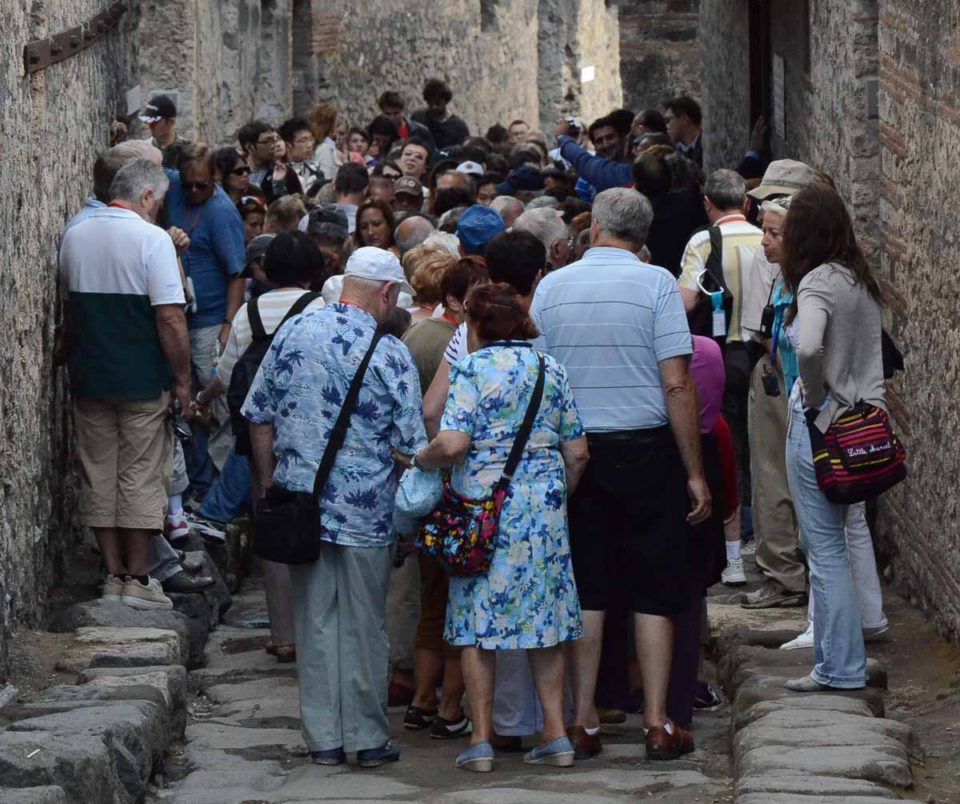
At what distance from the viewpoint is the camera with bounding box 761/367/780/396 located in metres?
7.71

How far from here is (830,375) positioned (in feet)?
20.0

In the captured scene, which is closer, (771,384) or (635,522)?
(635,522)

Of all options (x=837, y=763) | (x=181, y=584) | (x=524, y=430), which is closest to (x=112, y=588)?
(x=181, y=584)

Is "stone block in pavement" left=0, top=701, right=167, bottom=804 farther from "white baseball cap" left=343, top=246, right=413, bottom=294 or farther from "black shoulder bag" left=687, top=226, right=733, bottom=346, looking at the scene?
"black shoulder bag" left=687, top=226, right=733, bottom=346

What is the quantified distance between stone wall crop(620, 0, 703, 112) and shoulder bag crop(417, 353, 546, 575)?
13.1 meters

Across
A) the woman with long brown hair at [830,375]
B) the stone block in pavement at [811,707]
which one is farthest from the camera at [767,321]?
the stone block in pavement at [811,707]

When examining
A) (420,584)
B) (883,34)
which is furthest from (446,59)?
(420,584)

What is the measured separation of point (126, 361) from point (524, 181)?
656 centimetres

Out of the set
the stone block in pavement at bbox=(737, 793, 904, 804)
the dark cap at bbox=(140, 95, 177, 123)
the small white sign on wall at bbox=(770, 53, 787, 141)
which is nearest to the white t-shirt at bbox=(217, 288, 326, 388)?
the stone block in pavement at bbox=(737, 793, 904, 804)

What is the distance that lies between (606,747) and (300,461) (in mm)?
1308

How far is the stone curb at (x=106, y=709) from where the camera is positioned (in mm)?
4875

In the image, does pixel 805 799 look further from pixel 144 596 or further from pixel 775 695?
pixel 144 596

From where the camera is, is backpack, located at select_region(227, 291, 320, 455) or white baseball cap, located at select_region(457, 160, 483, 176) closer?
backpack, located at select_region(227, 291, 320, 455)

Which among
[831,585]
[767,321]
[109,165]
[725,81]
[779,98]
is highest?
[725,81]
